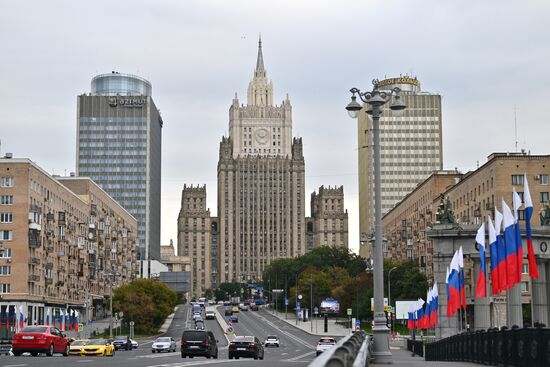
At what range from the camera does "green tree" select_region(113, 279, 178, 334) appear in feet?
424

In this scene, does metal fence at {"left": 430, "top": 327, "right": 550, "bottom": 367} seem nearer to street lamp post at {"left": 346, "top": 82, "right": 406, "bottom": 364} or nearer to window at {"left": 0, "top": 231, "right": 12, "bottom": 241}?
street lamp post at {"left": 346, "top": 82, "right": 406, "bottom": 364}

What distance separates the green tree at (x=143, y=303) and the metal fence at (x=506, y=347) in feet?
301

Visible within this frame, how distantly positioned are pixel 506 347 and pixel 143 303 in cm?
10682

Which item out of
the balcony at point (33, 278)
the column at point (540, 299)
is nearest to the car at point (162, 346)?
the column at point (540, 299)

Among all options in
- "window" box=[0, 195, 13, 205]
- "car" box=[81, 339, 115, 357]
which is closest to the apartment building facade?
"window" box=[0, 195, 13, 205]

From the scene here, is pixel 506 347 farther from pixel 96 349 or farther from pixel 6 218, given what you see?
pixel 6 218

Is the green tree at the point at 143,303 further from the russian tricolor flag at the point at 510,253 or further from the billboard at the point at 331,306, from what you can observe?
the russian tricolor flag at the point at 510,253

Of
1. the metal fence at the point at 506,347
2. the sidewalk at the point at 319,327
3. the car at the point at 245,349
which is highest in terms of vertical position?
the metal fence at the point at 506,347

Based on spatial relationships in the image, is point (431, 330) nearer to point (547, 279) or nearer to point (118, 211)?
point (547, 279)

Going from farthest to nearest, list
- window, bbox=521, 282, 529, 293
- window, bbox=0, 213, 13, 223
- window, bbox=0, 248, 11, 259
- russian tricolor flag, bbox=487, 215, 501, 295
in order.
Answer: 1. window, bbox=521, 282, 529, 293
2. window, bbox=0, 213, 13, 223
3. window, bbox=0, 248, 11, 259
4. russian tricolor flag, bbox=487, 215, 501, 295

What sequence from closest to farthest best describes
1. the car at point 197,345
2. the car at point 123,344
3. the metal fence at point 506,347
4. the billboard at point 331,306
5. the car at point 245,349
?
1. the metal fence at point 506,347
2. the car at point 197,345
3. the car at point 245,349
4. the car at point 123,344
5. the billboard at point 331,306

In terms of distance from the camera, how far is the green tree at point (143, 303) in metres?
129

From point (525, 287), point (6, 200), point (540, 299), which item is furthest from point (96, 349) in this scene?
point (525, 287)

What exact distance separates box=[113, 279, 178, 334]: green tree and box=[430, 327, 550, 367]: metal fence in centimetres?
9177
